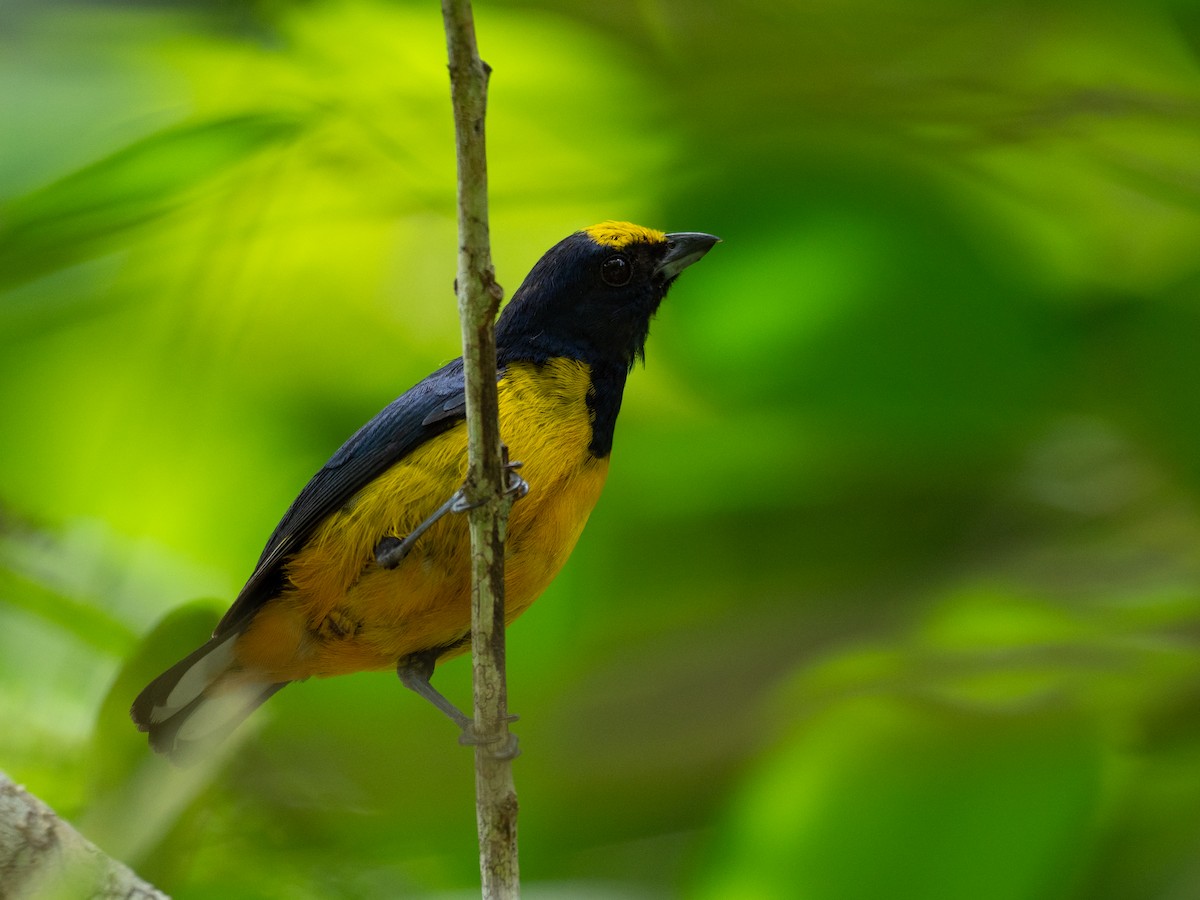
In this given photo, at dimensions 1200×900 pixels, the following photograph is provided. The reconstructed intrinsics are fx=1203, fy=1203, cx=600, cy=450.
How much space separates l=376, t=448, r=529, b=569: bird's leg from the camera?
1.81 metres

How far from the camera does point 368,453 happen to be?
2.02 metres

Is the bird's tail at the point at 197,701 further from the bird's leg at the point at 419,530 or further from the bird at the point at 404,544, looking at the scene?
the bird's leg at the point at 419,530

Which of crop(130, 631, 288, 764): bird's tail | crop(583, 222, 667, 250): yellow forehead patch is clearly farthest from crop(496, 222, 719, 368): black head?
crop(130, 631, 288, 764): bird's tail

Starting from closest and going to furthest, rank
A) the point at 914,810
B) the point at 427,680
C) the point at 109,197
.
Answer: the point at 914,810
the point at 109,197
the point at 427,680

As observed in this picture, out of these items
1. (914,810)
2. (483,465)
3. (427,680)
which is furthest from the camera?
(427,680)

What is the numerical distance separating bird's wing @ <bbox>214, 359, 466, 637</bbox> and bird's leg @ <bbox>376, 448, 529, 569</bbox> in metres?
0.12

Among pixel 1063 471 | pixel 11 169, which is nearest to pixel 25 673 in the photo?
pixel 11 169

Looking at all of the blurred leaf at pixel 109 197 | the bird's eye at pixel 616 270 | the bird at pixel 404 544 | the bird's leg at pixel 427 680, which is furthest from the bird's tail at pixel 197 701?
the bird's eye at pixel 616 270

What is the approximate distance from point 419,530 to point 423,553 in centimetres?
6

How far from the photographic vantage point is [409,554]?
6.54 ft

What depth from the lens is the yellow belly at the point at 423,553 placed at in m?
1.94

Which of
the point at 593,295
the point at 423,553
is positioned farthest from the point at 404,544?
the point at 593,295

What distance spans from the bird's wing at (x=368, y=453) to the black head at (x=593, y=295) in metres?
0.25

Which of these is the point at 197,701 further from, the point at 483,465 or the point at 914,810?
the point at 914,810
